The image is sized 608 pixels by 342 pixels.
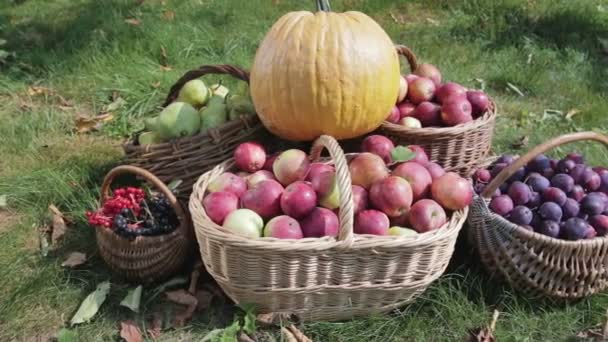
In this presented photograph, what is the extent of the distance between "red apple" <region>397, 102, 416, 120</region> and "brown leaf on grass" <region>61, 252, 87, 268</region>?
1681 millimetres

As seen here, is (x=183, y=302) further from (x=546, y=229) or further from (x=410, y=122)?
(x=546, y=229)

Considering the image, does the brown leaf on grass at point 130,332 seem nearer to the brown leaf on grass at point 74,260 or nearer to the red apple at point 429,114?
the brown leaf on grass at point 74,260

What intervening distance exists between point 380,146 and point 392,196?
1.58 feet

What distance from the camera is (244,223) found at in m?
2.27

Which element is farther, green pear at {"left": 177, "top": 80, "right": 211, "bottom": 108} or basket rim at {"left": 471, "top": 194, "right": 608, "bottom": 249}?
green pear at {"left": 177, "top": 80, "right": 211, "bottom": 108}

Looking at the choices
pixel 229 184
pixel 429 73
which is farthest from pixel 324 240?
pixel 429 73

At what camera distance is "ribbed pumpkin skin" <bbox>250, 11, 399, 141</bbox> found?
264 centimetres

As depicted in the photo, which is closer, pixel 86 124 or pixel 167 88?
pixel 86 124

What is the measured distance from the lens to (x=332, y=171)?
2.41 meters

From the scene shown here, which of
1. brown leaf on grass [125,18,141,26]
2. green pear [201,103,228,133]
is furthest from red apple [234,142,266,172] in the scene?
Answer: brown leaf on grass [125,18,141,26]

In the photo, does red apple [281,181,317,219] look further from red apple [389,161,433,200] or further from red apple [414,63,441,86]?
red apple [414,63,441,86]

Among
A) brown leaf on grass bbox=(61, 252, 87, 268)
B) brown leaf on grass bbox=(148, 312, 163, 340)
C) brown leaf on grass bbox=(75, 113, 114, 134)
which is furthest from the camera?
brown leaf on grass bbox=(75, 113, 114, 134)

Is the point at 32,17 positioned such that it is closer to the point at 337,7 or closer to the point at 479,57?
the point at 337,7

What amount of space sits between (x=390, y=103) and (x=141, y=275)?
1370 mm
